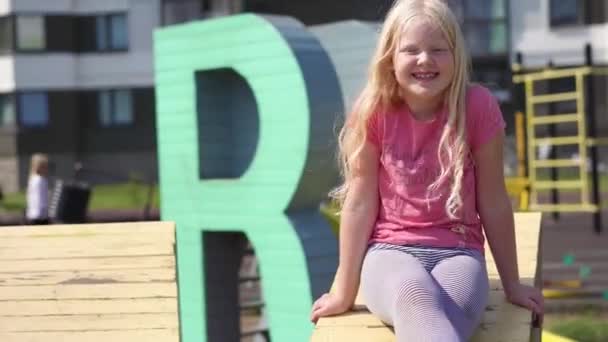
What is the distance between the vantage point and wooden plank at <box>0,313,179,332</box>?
4059 mm

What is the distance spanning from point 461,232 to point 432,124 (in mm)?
360

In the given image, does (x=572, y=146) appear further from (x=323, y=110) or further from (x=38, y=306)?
(x=38, y=306)

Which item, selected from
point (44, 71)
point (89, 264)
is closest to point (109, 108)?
point (44, 71)

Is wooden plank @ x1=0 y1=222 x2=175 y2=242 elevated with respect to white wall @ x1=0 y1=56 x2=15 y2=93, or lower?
elevated

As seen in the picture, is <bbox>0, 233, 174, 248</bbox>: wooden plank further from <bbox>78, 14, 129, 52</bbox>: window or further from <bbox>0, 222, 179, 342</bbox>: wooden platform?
<bbox>78, 14, 129, 52</bbox>: window

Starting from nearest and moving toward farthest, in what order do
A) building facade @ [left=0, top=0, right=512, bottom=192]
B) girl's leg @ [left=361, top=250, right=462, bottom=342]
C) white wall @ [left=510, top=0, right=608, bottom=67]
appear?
girl's leg @ [left=361, top=250, right=462, bottom=342] → white wall @ [left=510, top=0, right=608, bottom=67] → building facade @ [left=0, top=0, right=512, bottom=192]

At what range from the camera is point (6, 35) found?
38.9 m

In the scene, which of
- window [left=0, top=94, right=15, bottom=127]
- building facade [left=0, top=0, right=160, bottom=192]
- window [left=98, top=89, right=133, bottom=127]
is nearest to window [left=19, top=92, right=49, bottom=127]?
building facade [left=0, top=0, right=160, bottom=192]

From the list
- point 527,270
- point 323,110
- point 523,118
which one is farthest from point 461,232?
point 523,118

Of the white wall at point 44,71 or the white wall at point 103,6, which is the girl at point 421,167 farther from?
the white wall at point 103,6

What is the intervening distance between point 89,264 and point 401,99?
4.14ft

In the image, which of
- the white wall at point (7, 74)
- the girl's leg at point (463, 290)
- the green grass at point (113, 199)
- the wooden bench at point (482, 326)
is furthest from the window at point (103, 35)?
the girl's leg at point (463, 290)

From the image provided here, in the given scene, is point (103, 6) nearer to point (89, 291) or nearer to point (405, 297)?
point (89, 291)

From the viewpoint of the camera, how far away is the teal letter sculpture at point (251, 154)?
637 cm
